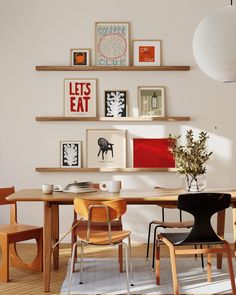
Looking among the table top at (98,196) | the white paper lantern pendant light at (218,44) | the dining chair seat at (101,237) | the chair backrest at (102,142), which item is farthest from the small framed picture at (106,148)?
the white paper lantern pendant light at (218,44)

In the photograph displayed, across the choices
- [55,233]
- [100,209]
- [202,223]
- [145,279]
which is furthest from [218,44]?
[55,233]

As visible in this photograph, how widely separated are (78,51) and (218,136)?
1965 mm

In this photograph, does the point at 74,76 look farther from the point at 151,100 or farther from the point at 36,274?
the point at 36,274

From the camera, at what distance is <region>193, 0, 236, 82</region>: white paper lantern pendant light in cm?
332

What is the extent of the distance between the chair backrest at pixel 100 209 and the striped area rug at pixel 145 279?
69cm

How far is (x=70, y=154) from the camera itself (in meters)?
6.14

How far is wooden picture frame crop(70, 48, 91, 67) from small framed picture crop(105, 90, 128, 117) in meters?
0.44

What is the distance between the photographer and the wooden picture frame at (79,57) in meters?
6.14

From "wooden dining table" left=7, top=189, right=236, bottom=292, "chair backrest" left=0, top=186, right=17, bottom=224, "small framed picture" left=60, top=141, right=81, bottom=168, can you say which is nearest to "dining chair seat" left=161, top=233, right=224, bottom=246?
"wooden dining table" left=7, top=189, right=236, bottom=292

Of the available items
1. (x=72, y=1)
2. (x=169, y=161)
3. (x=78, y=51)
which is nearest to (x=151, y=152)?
(x=169, y=161)

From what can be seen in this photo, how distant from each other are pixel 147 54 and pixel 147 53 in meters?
0.01

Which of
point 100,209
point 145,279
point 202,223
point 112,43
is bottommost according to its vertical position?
point 145,279

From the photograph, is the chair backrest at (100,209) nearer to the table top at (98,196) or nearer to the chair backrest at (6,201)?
the table top at (98,196)

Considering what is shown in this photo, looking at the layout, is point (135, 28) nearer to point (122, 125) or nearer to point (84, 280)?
point (122, 125)
